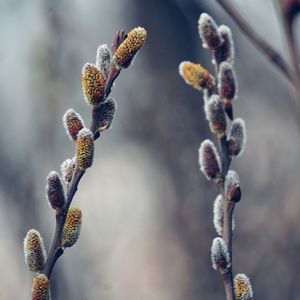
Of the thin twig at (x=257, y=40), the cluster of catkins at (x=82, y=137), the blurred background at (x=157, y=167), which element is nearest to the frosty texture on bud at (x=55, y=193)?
the cluster of catkins at (x=82, y=137)

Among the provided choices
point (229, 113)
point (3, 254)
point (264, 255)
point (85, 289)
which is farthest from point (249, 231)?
point (229, 113)

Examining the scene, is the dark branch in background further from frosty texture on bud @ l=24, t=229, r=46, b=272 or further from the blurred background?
the blurred background

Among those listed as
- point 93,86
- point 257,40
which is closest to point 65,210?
point 93,86

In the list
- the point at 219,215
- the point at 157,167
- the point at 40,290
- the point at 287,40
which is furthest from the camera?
the point at 157,167

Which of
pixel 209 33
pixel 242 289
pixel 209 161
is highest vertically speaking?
pixel 209 33

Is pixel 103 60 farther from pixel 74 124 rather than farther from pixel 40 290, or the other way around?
pixel 40 290

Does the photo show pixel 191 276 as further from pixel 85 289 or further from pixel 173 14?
pixel 173 14

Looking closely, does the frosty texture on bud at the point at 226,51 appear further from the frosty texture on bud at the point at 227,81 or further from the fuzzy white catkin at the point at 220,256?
the fuzzy white catkin at the point at 220,256
